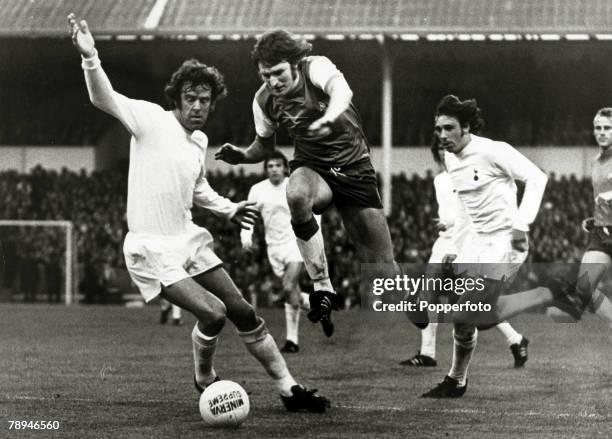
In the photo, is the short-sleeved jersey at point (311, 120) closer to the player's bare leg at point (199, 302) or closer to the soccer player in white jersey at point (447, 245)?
the player's bare leg at point (199, 302)

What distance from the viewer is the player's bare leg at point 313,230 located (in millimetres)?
6855

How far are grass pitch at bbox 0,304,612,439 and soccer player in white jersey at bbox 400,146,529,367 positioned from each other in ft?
0.70

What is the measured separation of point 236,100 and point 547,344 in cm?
917

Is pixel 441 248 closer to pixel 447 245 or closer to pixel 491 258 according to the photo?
pixel 447 245

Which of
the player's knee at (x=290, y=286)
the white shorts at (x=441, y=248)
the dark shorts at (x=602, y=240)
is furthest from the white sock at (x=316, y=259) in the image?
the player's knee at (x=290, y=286)

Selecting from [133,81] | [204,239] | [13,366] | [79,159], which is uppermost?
[133,81]

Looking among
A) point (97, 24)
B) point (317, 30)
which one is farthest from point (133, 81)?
point (317, 30)

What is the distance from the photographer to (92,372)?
940 centimetres

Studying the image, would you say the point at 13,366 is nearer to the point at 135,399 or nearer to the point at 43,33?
the point at 135,399

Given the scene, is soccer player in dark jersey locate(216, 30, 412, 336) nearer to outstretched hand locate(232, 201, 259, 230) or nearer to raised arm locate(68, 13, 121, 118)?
outstretched hand locate(232, 201, 259, 230)

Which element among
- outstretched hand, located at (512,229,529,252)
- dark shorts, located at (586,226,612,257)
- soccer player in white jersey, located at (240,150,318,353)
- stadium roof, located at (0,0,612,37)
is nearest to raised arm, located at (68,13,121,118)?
outstretched hand, located at (512,229,529,252)

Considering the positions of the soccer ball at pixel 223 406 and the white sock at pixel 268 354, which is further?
the white sock at pixel 268 354

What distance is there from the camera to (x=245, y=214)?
22.8 ft

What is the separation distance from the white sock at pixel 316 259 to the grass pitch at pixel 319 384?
33.7 inches
